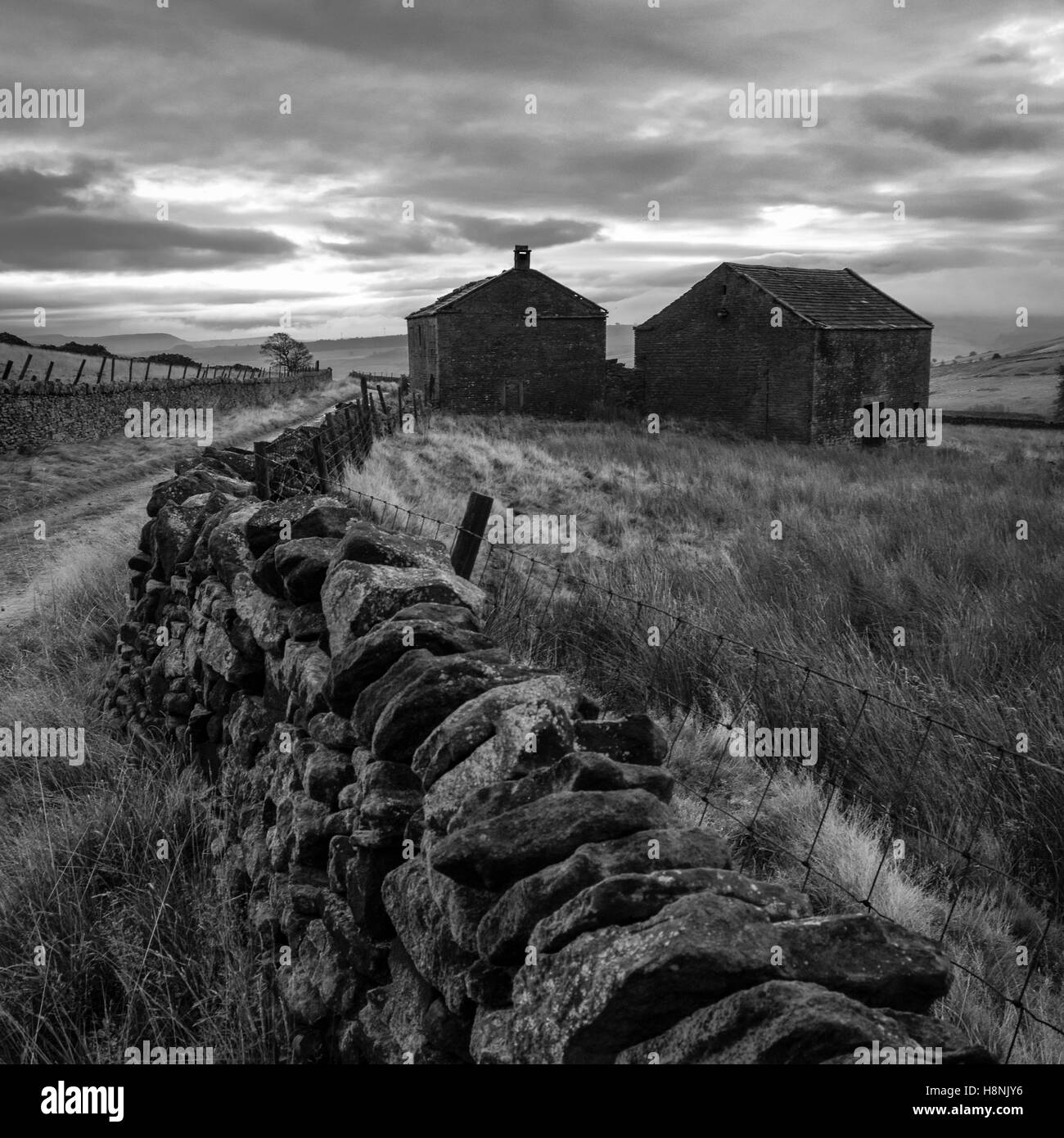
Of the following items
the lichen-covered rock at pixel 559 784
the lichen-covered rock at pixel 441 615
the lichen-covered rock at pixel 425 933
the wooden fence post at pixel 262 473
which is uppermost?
the wooden fence post at pixel 262 473

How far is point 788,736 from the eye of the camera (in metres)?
5.27

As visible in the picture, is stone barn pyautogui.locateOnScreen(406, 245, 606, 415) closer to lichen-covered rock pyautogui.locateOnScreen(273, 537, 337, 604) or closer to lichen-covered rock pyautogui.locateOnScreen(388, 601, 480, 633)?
lichen-covered rock pyautogui.locateOnScreen(273, 537, 337, 604)

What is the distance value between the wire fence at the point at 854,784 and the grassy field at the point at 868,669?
16 mm

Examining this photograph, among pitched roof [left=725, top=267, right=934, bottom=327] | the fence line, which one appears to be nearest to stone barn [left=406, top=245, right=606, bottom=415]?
pitched roof [left=725, top=267, right=934, bottom=327]

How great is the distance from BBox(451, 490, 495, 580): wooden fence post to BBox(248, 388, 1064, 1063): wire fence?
34 millimetres

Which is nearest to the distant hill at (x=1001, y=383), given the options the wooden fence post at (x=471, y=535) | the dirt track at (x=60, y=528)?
the dirt track at (x=60, y=528)

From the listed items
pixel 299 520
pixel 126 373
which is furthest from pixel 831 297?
pixel 126 373

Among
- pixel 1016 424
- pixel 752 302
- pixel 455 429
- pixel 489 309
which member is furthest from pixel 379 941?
pixel 1016 424

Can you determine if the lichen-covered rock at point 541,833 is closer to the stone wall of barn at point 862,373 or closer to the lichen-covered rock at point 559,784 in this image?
the lichen-covered rock at point 559,784

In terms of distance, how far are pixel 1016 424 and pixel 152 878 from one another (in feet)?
163

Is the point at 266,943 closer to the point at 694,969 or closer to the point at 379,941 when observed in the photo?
the point at 379,941

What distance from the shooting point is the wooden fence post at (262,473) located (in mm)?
7262

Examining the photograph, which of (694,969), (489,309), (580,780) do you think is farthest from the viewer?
(489,309)
